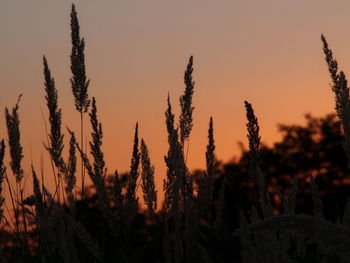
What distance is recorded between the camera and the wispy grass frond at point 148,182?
3.78m

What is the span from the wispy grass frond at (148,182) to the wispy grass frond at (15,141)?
0.89 m

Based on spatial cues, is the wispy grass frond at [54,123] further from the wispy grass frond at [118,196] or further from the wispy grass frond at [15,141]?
the wispy grass frond at [118,196]

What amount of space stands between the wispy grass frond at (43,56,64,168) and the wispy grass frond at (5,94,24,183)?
0.20 meters

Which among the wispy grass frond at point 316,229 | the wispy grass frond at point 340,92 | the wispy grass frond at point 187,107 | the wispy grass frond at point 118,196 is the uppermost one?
the wispy grass frond at point 187,107

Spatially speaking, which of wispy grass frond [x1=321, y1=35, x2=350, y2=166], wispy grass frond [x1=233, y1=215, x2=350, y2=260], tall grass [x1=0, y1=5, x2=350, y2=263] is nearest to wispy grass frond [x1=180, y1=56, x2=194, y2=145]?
tall grass [x1=0, y1=5, x2=350, y2=263]

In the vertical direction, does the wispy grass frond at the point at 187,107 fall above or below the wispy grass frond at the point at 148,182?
above

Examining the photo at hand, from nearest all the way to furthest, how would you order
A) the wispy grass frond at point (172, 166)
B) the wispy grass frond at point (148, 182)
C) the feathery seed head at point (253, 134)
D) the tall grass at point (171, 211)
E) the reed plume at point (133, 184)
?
1. the tall grass at point (171, 211)
2. the feathery seed head at point (253, 134)
3. the wispy grass frond at point (172, 166)
4. the reed plume at point (133, 184)
5. the wispy grass frond at point (148, 182)

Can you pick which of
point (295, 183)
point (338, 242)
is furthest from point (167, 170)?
point (338, 242)

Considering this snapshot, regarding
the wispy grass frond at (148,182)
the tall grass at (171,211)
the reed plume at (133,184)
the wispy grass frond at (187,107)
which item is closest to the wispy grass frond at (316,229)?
the tall grass at (171,211)

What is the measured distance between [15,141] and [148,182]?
3.44 ft

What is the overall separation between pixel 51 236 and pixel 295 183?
1.72 meters

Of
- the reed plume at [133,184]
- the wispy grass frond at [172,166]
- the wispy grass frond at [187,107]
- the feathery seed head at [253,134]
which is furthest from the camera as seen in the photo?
the wispy grass frond at [187,107]

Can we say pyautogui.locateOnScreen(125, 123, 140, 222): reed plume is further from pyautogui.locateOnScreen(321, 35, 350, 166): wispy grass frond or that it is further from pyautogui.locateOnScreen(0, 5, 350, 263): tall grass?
pyautogui.locateOnScreen(321, 35, 350, 166): wispy grass frond

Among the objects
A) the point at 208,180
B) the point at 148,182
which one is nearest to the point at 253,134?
the point at 208,180
